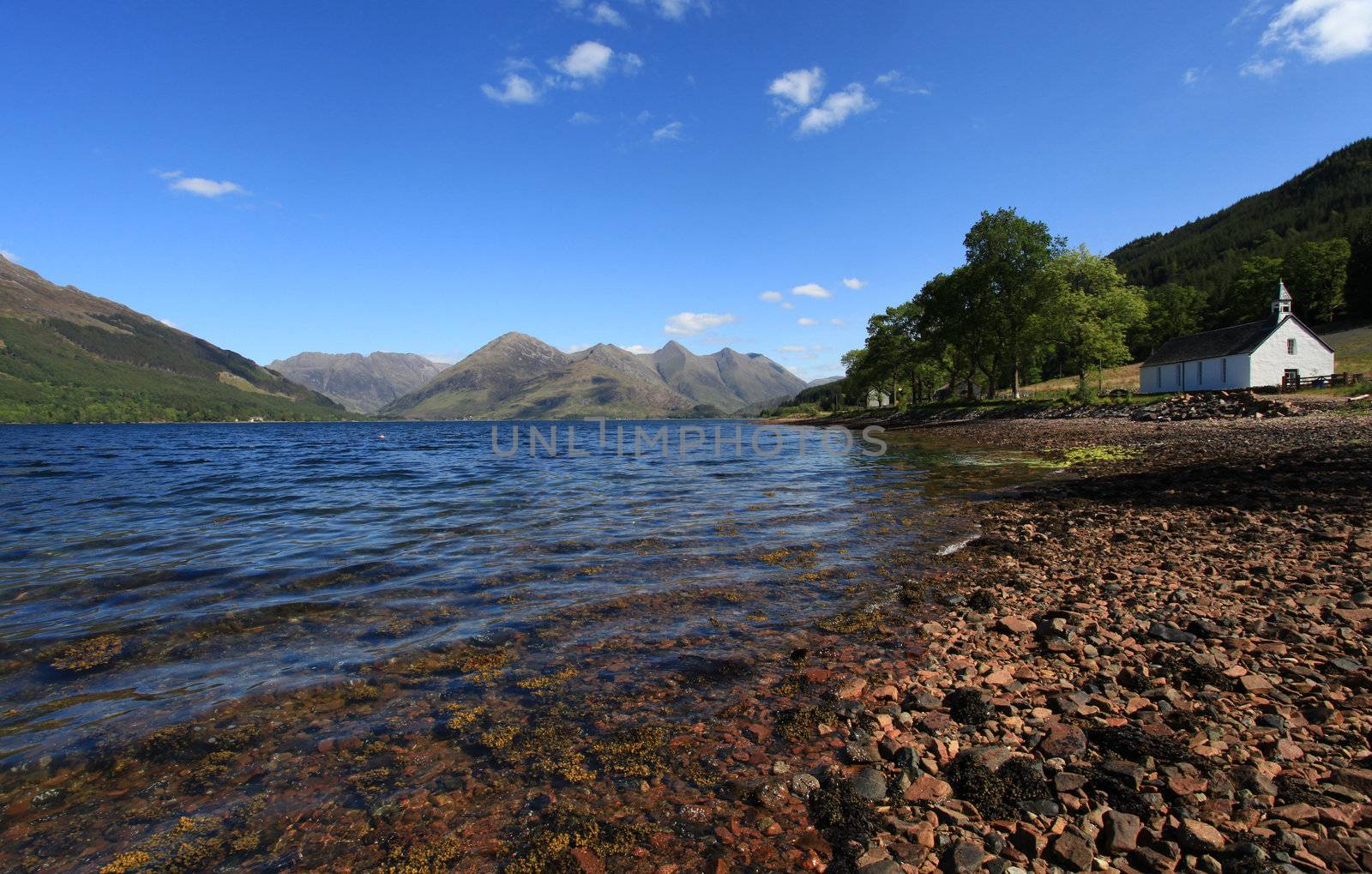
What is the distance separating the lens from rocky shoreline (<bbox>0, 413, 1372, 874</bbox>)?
3926 millimetres

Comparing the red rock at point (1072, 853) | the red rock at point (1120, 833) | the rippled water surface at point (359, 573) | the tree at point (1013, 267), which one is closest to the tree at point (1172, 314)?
the tree at point (1013, 267)

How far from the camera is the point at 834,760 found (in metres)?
5.01

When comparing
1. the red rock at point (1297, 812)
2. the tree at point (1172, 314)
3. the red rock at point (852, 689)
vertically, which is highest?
the tree at point (1172, 314)

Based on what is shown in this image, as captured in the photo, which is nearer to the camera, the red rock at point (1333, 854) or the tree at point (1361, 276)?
the red rock at point (1333, 854)

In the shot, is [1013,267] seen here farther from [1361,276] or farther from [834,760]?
[1361,276]

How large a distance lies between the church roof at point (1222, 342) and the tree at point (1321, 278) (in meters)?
61.9

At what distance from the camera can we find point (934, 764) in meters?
4.85

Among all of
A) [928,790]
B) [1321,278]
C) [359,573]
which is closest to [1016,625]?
[928,790]

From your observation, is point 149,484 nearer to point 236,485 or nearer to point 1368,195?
point 236,485

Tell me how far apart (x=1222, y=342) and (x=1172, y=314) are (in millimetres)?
75490

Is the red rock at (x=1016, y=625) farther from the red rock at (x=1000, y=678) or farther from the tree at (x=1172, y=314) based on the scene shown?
the tree at (x=1172, y=314)

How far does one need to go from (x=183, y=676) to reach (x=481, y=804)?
17.0ft

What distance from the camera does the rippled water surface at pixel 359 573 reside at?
721 cm

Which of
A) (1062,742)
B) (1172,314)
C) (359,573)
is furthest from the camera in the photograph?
(1172,314)
